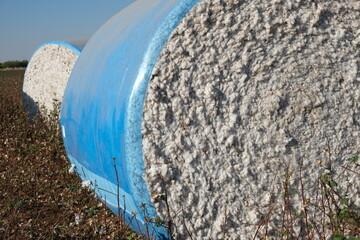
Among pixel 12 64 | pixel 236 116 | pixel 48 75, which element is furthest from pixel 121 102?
pixel 12 64

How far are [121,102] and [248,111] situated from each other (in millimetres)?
721

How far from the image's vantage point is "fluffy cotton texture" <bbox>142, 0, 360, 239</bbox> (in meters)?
2.79

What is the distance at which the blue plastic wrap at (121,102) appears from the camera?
2.76m

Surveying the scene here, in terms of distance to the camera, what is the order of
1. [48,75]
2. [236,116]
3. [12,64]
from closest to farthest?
[236,116]
[48,75]
[12,64]

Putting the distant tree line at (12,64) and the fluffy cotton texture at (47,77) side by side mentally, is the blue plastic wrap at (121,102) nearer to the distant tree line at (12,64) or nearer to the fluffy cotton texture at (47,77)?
the fluffy cotton texture at (47,77)

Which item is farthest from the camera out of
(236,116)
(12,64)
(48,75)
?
(12,64)

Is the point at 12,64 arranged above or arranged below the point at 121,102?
below

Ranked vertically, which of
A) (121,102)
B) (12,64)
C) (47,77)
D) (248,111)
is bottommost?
(12,64)

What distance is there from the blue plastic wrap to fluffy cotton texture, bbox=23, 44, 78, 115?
94.8 inches

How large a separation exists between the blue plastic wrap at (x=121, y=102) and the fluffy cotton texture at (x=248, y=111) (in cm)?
6

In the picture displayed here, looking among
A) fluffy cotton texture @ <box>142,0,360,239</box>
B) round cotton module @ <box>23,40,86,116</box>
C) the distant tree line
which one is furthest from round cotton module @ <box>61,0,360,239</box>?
the distant tree line

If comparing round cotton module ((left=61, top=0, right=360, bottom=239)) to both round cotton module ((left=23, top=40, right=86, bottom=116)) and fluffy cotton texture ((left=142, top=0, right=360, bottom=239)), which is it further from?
round cotton module ((left=23, top=40, right=86, bottom=116))

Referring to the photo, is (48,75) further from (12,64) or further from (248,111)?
(12,64)

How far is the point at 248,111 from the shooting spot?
2871mm
